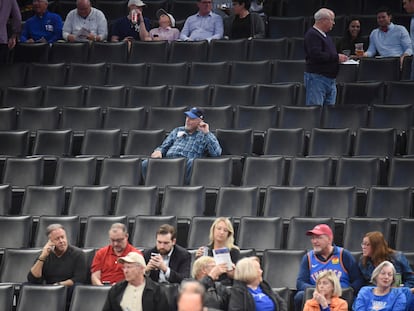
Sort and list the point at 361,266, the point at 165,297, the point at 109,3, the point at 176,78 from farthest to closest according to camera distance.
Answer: the point at 109,3, the point at 176,78, the point at 361,266, the point at 165,297

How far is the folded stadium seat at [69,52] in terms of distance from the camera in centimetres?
1177

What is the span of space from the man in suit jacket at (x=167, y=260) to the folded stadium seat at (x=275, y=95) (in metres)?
3.10

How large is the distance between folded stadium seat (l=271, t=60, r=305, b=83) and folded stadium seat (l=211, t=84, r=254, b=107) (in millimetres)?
481

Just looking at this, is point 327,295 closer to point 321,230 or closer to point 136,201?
point 321,230

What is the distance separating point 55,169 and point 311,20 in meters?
3.64

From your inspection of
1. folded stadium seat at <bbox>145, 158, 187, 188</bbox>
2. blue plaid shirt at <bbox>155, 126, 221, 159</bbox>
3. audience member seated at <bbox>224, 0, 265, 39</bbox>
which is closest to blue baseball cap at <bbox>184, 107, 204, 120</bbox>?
blue plaid shirt at <bbox>155, 126, 221, 159</bbox>

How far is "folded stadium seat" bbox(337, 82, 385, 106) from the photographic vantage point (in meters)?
10.5

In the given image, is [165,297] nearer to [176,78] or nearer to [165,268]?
[165,268]

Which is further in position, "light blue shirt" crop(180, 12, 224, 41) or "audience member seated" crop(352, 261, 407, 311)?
"light blue shirt" crop(180, 12, 224, 41)

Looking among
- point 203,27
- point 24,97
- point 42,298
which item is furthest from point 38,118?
point 42,298

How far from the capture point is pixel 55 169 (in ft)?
32.1

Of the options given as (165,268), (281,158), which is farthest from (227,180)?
(165,268)

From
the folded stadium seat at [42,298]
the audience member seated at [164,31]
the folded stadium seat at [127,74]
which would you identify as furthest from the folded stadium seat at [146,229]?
the audience member seated at [164,31]

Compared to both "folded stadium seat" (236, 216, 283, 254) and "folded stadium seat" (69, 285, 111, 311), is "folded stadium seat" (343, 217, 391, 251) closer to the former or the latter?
"folded stadium seat" (236, 216, 283, 254)
